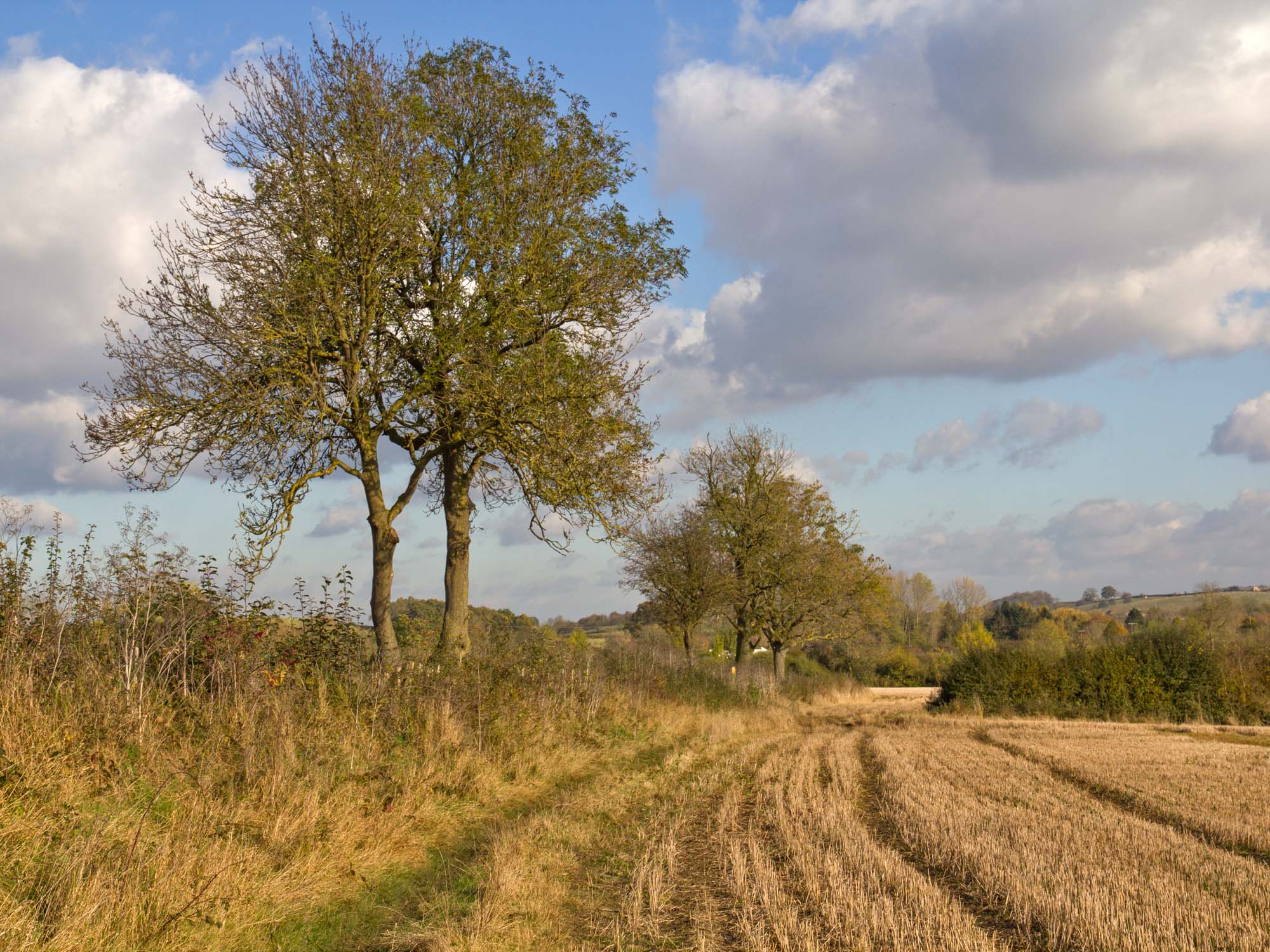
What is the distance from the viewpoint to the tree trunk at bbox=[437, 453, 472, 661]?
15.9 meters

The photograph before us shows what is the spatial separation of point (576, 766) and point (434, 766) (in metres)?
3.60

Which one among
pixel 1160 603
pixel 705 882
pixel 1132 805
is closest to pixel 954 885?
pixel 705 882

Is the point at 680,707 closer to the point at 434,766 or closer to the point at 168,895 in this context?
the point at 434,766

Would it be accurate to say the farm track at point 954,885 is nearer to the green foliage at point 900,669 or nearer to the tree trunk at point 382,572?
the tree trunk at point 382,572

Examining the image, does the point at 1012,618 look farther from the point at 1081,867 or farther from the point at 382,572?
the point at 1081,867

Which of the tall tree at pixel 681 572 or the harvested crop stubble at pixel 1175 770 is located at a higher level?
the tall tree at pixel 681 572

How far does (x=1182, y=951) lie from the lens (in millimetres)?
5355

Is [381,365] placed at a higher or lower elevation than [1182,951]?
higher

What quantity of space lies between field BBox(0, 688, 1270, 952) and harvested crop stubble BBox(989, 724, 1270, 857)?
13 cm

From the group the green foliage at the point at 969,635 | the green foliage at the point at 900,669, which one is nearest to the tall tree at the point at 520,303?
the green foliage at the point at 900,669

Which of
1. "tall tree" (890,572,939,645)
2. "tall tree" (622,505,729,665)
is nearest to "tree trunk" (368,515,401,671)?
"tall tree" (622,505,729,665)

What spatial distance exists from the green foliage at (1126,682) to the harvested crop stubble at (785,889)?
20569 millimetres

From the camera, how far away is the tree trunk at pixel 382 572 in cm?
1445

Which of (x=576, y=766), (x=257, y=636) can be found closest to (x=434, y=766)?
(x=257, y=636)
